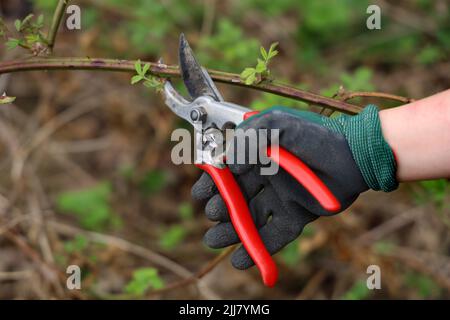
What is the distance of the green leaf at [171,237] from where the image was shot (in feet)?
10.9

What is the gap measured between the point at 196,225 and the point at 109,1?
4.87ft

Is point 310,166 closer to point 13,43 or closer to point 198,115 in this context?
point 198,115

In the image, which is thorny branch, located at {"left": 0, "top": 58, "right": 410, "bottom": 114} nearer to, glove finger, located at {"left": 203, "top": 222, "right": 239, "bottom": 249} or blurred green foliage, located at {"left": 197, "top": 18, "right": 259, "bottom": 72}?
glove finger, located at {"left": 203, "top": 222, "right": 239, "bottom": 249}

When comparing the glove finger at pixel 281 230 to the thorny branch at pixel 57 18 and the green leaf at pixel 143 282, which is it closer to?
the green leaf at pixel 143 282

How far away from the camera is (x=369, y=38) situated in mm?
4215

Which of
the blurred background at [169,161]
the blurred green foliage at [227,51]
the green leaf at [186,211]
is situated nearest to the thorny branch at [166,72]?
the blurred background at [169,161]

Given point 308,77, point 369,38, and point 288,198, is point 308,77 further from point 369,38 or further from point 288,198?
point 288,198

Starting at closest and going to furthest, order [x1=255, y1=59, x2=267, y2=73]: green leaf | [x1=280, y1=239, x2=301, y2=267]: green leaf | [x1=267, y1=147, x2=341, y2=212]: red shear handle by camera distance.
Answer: [x1=267, y1=147, x2=341, y2=212]: red shear handle < [x1=255, y1=59, x2=267, y2=73]: green leaf < [x1=280, y1=239, x2=301, y2=267]: green leaf

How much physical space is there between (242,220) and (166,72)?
529 millimetres

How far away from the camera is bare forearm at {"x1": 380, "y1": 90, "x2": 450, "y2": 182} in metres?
1.73

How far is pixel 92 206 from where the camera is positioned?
331 centimetres

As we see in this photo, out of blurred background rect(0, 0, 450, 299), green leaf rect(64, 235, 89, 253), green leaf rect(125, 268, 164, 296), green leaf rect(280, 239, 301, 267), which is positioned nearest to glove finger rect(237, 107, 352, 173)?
blurred background rect(0, 0, 450, 299)
